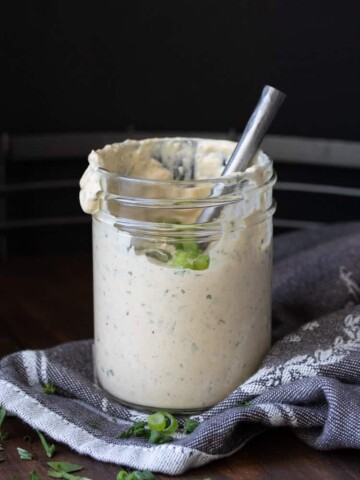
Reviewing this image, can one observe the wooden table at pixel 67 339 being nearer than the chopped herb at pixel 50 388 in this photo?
Yes

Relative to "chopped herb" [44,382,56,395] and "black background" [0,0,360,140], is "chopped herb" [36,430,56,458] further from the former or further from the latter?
"black background" [0,0,360,140]

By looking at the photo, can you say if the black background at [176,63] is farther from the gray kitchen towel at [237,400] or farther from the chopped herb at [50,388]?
the chopped herb at [50,388]

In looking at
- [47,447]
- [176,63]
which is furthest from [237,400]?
[176,63]

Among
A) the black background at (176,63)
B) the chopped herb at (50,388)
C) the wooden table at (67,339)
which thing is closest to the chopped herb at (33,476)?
the wooden table at (67,339)

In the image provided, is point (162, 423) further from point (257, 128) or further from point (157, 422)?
point (257, 128)

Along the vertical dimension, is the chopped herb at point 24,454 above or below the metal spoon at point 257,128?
below

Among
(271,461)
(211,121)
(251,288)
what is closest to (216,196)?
(251,288)

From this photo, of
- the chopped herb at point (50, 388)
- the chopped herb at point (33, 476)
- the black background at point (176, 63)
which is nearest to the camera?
the chopped herb at point (33, 476)
